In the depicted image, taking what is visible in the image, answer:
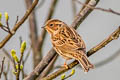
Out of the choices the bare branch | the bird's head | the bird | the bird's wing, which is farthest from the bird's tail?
the bare branch

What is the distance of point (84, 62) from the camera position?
169 inches

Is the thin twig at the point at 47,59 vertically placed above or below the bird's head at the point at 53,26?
below

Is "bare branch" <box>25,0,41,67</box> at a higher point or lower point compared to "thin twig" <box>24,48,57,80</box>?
higher

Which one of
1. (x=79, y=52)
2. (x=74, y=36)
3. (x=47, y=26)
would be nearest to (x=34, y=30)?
(x=47, y=26)

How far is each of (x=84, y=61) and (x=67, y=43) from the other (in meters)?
0.70

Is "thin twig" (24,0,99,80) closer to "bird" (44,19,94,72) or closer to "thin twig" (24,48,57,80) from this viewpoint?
"thin twig" (24,48,57,80)

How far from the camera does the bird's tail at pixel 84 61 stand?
4230mm

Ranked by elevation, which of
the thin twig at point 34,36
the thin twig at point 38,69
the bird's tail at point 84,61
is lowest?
the bird's tail at point 84,61

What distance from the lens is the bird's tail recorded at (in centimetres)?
423

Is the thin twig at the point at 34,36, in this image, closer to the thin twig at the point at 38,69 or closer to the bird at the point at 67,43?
the bird at the point at 67,43

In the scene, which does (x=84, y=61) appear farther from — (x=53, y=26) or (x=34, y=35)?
(x=34, y=35)

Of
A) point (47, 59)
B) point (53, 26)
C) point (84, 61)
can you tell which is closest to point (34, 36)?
point (53, 26)

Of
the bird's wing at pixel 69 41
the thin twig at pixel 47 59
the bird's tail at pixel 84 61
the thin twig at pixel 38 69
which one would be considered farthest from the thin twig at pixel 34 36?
the bird's tail at pixel 84 61

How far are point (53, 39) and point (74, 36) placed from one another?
363mm
